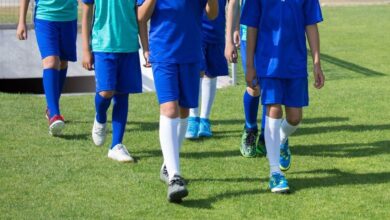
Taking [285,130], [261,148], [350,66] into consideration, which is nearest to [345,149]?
[261,148]

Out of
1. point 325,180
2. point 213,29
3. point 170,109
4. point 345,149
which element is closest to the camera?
point 170,109

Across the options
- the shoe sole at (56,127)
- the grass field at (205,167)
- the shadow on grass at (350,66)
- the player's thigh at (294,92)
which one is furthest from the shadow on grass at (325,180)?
the shadow on grass at (350,66)

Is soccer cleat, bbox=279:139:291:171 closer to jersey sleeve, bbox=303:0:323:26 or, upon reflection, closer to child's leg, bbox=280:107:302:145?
child's leg, bbox=280:107:302:145

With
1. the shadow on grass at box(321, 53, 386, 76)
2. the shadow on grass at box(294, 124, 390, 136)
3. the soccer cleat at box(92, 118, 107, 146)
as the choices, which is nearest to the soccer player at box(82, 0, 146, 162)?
the soccer cleat at box(92, 118, 107, 146)

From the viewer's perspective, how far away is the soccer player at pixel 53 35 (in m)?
8.78

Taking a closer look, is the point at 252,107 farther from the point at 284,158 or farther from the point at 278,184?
the point at 278,184

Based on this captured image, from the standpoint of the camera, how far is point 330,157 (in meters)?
7.75

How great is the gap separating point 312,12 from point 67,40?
10.7 feet

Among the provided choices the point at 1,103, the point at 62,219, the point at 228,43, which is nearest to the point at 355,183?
the point at 228,43

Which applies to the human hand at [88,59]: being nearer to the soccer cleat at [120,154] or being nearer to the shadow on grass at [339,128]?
the soccer cleat at [120,154]

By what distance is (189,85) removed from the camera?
21.3 ft

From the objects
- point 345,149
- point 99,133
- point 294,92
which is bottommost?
point 345,149

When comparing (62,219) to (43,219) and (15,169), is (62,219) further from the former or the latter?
(15,169)

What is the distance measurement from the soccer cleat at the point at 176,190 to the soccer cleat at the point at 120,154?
1.35 m
